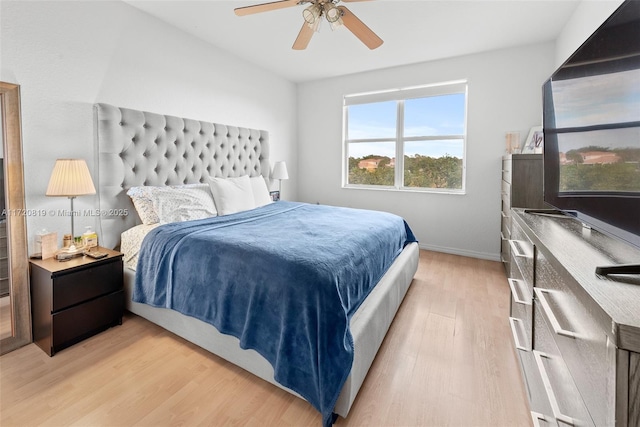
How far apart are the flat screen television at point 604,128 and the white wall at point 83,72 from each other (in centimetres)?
302

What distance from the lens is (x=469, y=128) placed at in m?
3.77

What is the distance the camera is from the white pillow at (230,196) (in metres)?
2.89

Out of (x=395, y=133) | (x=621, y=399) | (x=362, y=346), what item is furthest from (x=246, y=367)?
(x=395, y=133)

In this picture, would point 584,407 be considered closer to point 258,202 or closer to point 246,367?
point 246,367

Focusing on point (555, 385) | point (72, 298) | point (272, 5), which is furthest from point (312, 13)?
point (72, 298)

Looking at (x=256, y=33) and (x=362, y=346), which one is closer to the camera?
(x=362, y=346)

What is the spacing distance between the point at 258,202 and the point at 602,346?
3.09 metres

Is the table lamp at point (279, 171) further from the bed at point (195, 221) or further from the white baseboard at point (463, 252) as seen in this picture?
the white baseboard at point (463, 252)

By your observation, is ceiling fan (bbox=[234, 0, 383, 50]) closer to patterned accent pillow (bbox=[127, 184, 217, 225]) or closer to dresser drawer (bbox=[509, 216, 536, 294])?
patterned accent pillow (bbox=[127, 184, 217, 225])

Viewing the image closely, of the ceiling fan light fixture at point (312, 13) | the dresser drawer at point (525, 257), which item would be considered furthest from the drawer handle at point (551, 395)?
the ceiling fan light fixture at point (312, 13)

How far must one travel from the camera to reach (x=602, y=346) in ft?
2.11

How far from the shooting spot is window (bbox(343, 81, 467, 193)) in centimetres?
395

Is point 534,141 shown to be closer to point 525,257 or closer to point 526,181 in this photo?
point 526,181

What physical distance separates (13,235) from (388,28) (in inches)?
136
